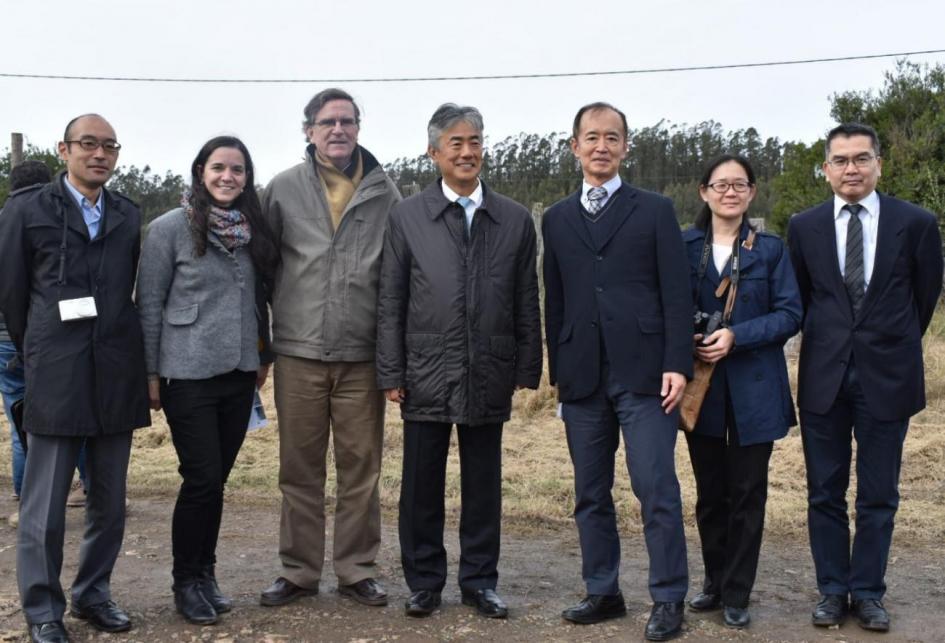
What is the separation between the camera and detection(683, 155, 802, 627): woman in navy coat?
14.5 feet

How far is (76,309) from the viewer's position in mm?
4223

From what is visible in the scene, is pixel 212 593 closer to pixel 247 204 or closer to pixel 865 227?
pixel 247 204

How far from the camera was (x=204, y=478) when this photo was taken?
4543 millimetres

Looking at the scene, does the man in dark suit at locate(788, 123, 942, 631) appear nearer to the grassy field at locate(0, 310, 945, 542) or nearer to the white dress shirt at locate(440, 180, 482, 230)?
the white dress shirt at locate(440, 180, 482, 230)

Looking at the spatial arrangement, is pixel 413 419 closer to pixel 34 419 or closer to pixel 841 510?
pixel 34 419

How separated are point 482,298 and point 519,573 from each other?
1613mm

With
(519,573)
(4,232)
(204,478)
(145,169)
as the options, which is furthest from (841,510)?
(145,169)

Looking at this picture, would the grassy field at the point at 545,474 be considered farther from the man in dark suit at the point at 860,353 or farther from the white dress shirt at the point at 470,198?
the white dress shirt at the point at 470,198

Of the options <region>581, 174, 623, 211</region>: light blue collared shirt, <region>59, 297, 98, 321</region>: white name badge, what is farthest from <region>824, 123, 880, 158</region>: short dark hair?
<region>59, 297, 98, 321</region>: white name badge

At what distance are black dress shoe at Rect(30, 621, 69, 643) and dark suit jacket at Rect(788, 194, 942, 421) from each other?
10.3 ft

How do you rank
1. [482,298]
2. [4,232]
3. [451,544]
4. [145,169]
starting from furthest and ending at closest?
[145,169] → [451,544] → [482,298] → [4,232]

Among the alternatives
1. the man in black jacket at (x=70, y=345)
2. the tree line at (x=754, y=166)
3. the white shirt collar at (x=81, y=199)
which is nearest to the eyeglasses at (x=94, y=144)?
the man in black jacket at (x=70, y=345)

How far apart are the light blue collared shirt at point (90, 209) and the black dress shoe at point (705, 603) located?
294 centimetres

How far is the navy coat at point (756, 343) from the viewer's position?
441cm
